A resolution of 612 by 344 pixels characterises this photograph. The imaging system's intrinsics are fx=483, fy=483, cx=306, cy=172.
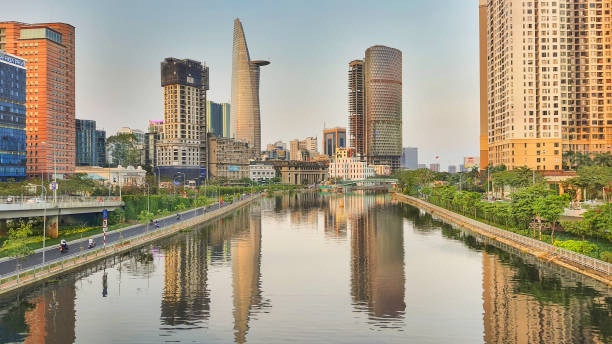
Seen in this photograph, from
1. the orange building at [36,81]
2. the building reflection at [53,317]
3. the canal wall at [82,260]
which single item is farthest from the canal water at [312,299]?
the orange building at [36,81]

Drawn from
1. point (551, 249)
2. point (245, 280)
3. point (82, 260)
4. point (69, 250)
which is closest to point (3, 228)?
point (69, 250)

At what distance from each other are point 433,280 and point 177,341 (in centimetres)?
3085

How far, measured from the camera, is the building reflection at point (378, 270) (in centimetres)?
4341

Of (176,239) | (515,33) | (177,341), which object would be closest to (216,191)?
(176,239)

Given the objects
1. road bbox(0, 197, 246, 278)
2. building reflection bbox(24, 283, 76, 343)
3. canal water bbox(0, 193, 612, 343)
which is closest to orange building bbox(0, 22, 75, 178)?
road bbox(0, 197, 246, 278)

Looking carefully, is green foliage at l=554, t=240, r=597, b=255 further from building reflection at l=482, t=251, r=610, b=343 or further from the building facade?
the building facade

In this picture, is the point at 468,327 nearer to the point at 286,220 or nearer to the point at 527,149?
the point at 286,220

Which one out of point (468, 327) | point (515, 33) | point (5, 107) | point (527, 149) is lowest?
Result: point (468, 327)

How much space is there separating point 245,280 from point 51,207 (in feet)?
117

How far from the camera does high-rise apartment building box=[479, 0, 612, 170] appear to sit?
160250 millimetres

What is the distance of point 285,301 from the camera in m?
45.2

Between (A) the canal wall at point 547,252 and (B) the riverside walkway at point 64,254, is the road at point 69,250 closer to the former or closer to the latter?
(B) the riverside walkway at point 64,254

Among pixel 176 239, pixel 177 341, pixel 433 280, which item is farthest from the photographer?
pixel 176 239

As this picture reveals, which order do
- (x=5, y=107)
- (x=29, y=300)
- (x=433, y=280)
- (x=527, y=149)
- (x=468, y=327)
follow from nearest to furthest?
(x=468, y=327) < (x=29, y=300) < (x=433, y=280) < (x=5, y=107) < (x=527, y=149)
